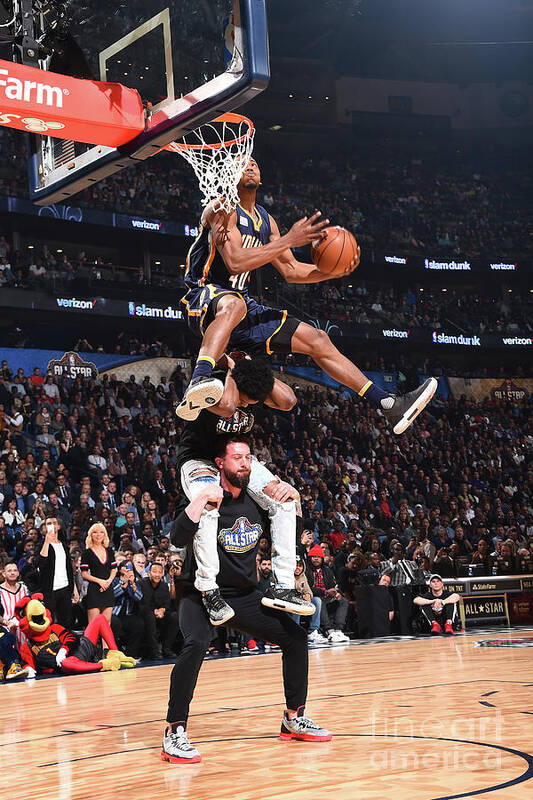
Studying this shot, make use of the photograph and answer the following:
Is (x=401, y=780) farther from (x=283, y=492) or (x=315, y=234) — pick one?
(x=315, y=234)

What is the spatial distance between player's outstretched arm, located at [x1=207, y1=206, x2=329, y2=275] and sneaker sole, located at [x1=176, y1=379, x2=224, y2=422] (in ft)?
3.09

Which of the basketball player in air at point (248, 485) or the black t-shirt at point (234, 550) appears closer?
the basketball player in air at point (248, 485)

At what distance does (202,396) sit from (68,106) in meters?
2.18

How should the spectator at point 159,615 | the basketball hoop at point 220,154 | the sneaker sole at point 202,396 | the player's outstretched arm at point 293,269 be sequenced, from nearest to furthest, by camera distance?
the sneaker sole at point 202,396, the basketball hoop at point 220,154, the player's outstretched arm at point 293,269, the spectator at point 159,615

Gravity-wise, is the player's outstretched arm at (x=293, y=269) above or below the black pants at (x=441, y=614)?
above

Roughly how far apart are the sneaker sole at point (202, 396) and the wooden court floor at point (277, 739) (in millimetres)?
1889

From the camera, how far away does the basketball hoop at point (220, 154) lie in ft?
18.9

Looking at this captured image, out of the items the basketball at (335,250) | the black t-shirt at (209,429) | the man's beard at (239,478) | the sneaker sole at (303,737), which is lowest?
the sneaker sole at (303,737)

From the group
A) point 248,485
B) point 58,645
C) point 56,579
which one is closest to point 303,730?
point 248,485

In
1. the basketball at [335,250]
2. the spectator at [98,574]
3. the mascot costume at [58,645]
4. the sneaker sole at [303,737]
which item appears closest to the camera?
→ the sneaker sole at [303,737]

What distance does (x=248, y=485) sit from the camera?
533 centimetres

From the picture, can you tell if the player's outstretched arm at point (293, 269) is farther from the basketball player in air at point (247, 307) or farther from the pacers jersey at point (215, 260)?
the pacers jersey at point (215, 260)

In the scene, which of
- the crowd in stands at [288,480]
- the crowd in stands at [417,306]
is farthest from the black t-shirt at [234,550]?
the crowd in stands at [417,306]

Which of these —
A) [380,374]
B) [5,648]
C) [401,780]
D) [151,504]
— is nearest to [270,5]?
[380,374]
